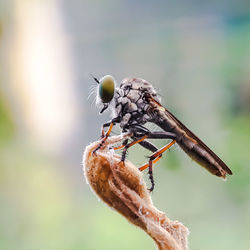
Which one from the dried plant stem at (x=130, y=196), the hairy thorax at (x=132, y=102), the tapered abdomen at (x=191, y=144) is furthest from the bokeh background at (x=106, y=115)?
the dried plant stem at (x=130, y=196)

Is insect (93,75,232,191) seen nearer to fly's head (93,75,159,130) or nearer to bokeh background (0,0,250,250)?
fly's head (93,75,159,130)

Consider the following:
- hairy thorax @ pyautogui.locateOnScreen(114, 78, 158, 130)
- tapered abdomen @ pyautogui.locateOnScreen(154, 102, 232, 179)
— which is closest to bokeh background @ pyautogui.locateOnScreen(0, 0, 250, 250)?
tapered abdomen @ pyautogui.locateOnScreen(154, 102, 232, 179)

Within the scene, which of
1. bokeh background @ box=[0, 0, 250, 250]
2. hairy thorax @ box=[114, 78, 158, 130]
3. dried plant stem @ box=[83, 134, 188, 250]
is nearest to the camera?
dried plant stem @ box=[83, 134, 188, 250]

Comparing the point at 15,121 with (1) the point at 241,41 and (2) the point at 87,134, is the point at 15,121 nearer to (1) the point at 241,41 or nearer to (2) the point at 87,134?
(2) the point at 87,134

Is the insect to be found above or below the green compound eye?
below

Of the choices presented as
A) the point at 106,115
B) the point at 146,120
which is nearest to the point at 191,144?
the point at 146,120

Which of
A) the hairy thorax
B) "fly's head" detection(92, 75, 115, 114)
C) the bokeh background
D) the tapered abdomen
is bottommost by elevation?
the bokeh background

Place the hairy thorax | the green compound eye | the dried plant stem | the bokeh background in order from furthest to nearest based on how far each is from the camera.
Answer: the bokeh background < the hairy thorax < the green compound eye < the dried plant stem

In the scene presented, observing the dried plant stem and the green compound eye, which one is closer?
the dried plant stem
